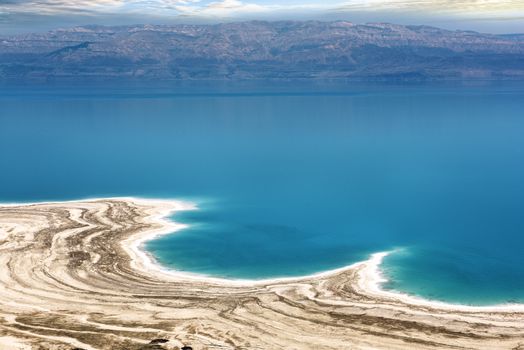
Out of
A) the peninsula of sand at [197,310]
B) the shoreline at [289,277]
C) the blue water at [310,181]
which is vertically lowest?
the blue water at [310,181]

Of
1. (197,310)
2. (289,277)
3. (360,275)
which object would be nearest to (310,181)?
(289,277)

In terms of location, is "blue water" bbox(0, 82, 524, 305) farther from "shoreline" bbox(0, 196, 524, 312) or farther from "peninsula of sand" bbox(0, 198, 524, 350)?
"peninsula of sand" bbox(0, 198, 524, 350)

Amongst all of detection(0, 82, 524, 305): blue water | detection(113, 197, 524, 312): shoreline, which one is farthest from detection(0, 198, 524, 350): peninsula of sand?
detection(0, 82, 524, 305): blue water

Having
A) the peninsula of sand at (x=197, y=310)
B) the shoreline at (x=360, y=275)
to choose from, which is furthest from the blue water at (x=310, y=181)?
the peninsula of sand at (x=197, y=310)

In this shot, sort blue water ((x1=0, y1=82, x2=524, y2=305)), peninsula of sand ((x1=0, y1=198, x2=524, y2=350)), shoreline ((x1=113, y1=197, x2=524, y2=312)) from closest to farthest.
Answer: peninsula of sand ((x1=0, y1=198, x2=524, y2=350)), shoreline ((x1=113, y1=197, x2=524, y2=312)), blue water ((x1=0, y1=82, x2=524, y2=305))

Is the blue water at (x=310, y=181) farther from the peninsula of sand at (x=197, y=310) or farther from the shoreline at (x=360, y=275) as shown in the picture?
the peninsula of sand at (x=197, y=310)

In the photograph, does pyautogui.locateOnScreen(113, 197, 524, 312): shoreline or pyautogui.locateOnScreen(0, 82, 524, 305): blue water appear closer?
pyautogui.locateOnScreen(113, 197, 524, 312): shoreline

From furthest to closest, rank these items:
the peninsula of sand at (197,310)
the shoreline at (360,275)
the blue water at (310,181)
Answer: the blue water at (310,181), the shoreline at (360,275), the peninsula of sand at (197,310)
